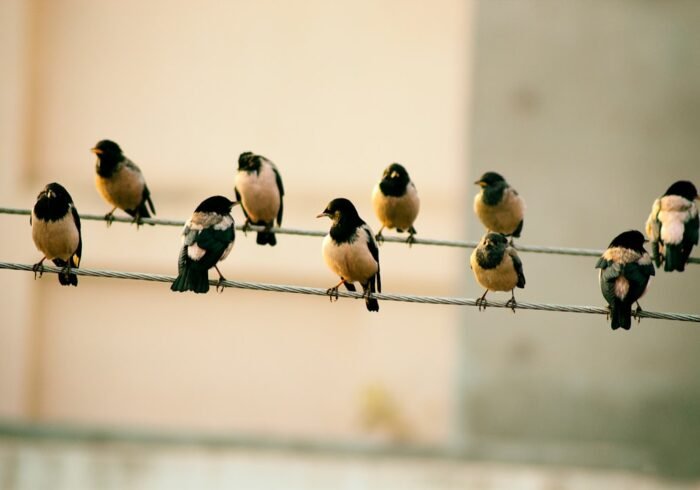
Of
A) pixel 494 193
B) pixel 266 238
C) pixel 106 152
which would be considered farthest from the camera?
pixel 266 238

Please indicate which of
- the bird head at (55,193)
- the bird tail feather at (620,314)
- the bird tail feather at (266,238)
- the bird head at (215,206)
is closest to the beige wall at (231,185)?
the bird tail feather at (266,238)

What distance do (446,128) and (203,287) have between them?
9.94 meters

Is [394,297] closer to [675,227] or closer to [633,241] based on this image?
[633,241]

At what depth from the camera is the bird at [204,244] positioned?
21.5ft

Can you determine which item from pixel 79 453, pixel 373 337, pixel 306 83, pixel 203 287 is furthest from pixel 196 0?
pixel 203 287

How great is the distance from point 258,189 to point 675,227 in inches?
106

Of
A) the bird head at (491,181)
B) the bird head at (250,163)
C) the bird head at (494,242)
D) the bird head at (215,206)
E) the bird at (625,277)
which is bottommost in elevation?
the bird at (625,277)

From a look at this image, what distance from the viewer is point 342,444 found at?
12.5m

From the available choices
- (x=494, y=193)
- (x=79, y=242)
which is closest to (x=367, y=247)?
(x=494, y=193)

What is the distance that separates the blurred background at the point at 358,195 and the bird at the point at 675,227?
6.61m

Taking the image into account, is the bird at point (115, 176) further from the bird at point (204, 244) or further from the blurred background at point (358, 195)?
the blurred background at point (358, 195)

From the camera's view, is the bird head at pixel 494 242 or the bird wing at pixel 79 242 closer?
the bird wing at pixel 79 242

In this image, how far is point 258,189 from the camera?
8.03 m

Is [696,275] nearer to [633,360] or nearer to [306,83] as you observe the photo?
[633,360]
